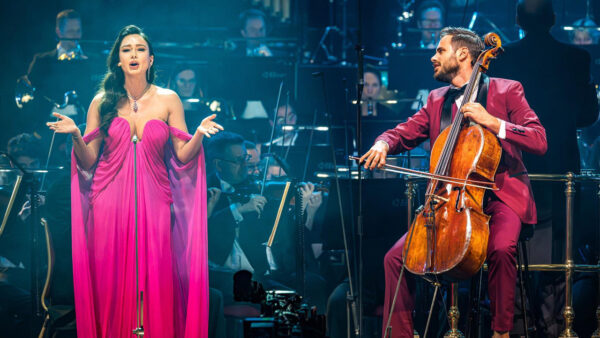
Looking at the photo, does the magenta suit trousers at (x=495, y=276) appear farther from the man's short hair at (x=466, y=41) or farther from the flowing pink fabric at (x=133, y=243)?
the flowing pink fabric at (x=133, y=243)

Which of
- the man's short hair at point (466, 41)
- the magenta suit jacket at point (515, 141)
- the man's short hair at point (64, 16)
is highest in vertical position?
the man's short hair at point (64, 16)

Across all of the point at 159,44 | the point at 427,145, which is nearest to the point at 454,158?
the point at 427,145

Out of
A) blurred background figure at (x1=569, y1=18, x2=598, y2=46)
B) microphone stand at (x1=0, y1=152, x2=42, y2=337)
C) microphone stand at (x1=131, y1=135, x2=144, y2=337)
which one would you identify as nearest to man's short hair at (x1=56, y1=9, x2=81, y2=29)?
microphone stand at (x1=0, y1=152, x2=42, y2=337)

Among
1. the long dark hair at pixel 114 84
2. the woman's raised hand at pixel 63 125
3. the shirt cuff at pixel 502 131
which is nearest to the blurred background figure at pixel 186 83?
the long dark hair at pixel 114 84

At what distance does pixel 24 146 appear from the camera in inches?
256

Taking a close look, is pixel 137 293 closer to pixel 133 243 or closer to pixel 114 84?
pixel 133 243

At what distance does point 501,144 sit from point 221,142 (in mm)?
2852

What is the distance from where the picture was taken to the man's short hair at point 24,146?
6473 mm

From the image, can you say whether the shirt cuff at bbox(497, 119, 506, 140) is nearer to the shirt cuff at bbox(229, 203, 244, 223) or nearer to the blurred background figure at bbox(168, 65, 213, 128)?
the shirt cuff at bbox(229, 203, 244, 223)

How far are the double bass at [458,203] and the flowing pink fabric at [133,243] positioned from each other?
1632 millimetres

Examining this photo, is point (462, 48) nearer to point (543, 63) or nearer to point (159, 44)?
point (543, 63)

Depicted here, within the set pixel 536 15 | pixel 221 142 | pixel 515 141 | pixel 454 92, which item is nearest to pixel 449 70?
pixel 454 92

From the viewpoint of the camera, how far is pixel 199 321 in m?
4.68

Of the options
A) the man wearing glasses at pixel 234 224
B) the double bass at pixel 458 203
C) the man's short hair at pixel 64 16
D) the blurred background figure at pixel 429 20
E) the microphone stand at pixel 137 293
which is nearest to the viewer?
the double bass at pixel 458 203
